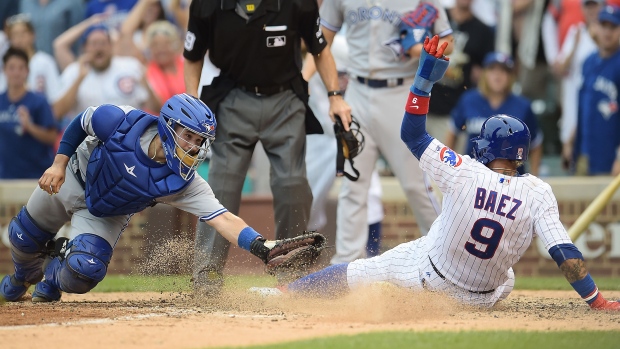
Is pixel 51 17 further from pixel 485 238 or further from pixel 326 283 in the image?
pixel 485 238

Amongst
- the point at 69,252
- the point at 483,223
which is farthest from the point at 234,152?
the point at 483,223

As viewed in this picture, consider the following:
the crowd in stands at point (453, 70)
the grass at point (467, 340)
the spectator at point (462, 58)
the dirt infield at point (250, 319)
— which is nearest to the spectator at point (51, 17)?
the crowd in stands at point (453, 70)

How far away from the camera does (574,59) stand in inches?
486

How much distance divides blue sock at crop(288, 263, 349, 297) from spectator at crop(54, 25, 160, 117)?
5.43 m

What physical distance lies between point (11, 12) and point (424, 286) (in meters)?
9.20

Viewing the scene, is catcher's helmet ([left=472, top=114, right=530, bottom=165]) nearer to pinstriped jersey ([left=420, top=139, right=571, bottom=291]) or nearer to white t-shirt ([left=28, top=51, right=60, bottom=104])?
pinstriped jersey ([left=420, top=139, right=571, bottom=291])

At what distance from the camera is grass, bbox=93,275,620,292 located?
8.33 meters

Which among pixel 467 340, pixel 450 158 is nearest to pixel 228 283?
pixel 450 158

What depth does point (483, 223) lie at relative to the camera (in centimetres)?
638

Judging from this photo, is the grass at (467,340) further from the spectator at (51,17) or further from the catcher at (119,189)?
the spectator at (51,17)

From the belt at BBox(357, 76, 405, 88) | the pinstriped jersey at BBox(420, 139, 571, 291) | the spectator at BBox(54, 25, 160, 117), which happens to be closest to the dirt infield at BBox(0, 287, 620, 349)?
the pinstriped jersey at BBox(420, 139, 571, 291)

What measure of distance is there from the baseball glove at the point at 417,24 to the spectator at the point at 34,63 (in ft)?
18.9

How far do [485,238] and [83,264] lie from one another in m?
2.55

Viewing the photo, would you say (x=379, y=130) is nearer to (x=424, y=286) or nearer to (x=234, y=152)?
(x=234, y=152)
